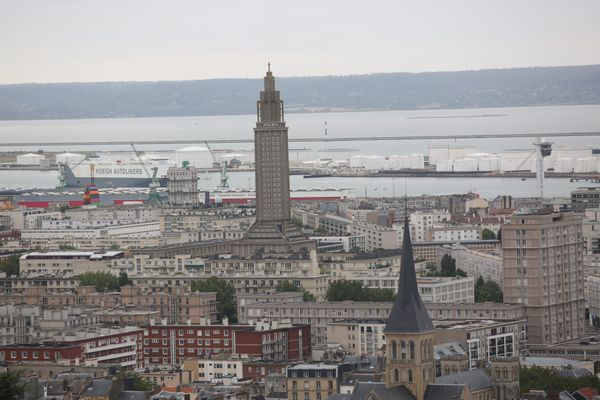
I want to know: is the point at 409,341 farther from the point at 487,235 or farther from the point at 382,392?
the point at 487,235

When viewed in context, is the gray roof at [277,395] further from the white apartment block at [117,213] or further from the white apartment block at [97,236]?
the white apartment block at [117,213]

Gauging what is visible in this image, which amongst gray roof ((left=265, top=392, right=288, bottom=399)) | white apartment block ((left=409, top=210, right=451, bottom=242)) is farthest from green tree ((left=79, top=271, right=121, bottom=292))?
white apartment block ((left=409, top=210, right=451, bottom=242))

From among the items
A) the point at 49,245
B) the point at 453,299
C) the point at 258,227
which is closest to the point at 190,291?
the point at 453,299

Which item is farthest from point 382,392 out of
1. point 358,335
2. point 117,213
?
point 117,213

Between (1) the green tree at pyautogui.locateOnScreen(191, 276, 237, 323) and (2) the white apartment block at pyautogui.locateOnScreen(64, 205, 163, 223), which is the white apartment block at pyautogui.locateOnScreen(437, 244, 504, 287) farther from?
(2) the white apartment block at pyautogui.locateOnScreen(64, 205, 163, 223)

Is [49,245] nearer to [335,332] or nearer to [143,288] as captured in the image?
[143,288]

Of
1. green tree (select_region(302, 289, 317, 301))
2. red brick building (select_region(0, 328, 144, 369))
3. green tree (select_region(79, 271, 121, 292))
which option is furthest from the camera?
green tree (select_region(79, 271, 121, 292))

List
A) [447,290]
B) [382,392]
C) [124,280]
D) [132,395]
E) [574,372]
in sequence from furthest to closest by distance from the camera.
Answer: [124,280] < [447,290] < [574,372] < [132,395] < [382,392]
